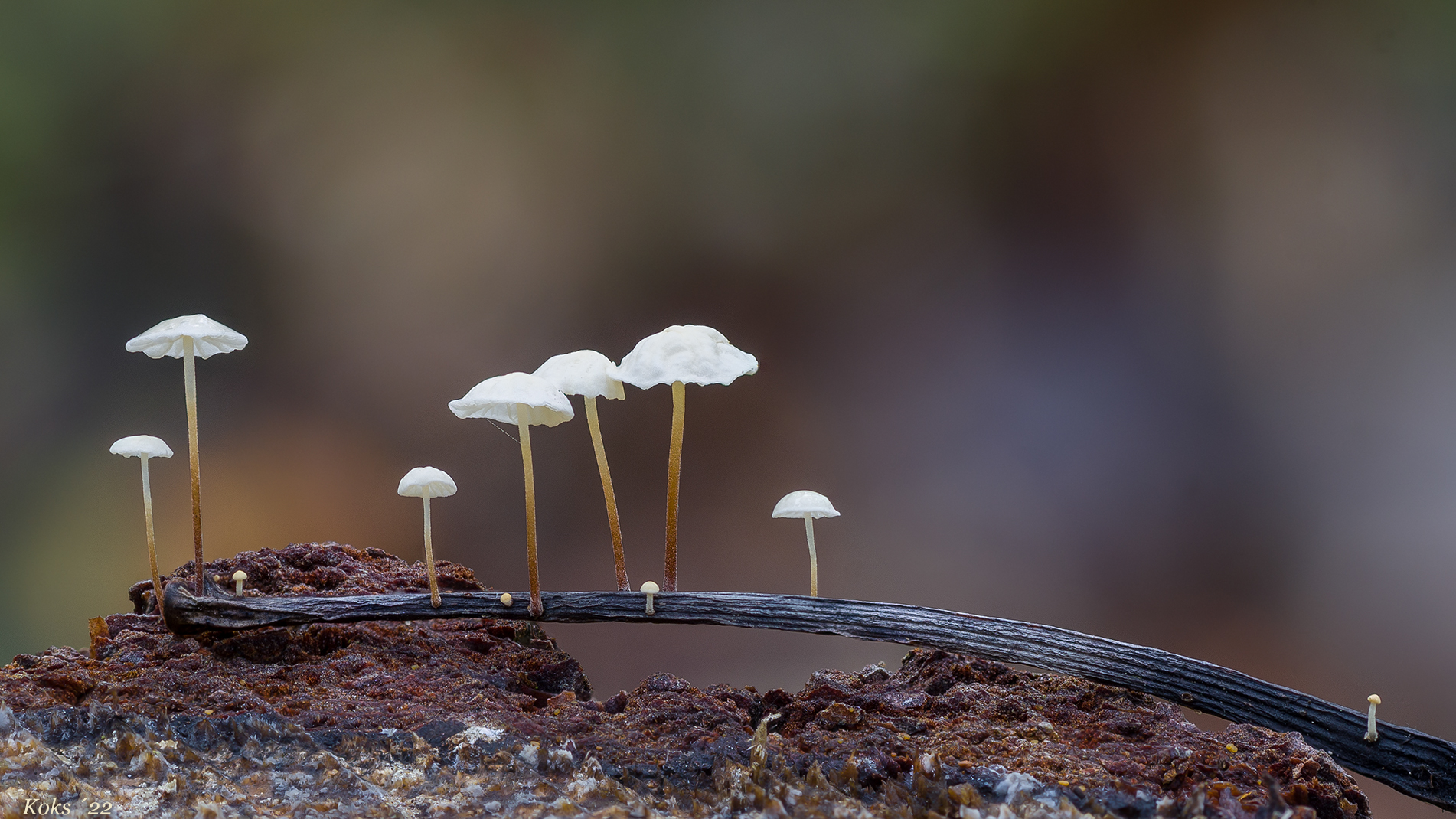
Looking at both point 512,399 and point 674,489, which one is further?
point 674,489

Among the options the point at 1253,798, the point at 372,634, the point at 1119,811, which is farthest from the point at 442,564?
the point at 1253,798

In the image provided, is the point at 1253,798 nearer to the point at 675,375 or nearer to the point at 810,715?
the point at 810,715

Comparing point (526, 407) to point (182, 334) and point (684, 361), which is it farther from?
point (182, 334)

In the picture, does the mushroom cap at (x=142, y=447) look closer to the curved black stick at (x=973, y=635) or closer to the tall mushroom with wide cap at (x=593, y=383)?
the curved black stick at (x=973, y=635)

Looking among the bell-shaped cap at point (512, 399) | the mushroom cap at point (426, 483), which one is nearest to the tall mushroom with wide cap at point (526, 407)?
the bell-shaped cap at point (512, 399)

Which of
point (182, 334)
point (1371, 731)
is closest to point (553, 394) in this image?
point (182, 334)

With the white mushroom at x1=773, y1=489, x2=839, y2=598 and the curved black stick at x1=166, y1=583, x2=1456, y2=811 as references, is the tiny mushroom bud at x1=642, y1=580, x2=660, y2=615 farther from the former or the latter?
the white mushroom at x1=773, y1=489, x2=839, y2=598

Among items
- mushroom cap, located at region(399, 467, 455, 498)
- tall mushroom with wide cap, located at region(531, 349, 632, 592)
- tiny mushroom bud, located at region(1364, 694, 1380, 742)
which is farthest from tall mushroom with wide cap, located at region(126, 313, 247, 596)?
tiny mushroom bud, located at region(1364, 694, 1380, 742)
